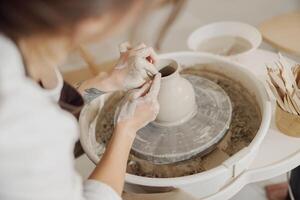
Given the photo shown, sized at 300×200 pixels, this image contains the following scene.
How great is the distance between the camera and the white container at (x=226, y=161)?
1.27 metres

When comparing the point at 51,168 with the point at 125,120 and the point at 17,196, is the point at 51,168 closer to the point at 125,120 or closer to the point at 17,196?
the point at 17,196

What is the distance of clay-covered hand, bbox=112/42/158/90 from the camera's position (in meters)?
1.40

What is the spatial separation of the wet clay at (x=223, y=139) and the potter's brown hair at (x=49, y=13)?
0.76 meters

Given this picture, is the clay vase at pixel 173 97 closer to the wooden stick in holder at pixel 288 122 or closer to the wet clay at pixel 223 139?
the wet clay at pixel 223 139

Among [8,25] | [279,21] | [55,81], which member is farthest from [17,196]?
[279,21]

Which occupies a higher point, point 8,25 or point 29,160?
point 8,25

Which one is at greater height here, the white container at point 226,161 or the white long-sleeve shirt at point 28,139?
the white long-sleeve shirt at point 28,139

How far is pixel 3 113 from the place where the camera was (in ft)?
2.55

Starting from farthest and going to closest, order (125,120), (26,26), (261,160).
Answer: (261,160) < (125,120) < (26,26)

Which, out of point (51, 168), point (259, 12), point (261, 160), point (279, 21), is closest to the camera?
point (51, 168)

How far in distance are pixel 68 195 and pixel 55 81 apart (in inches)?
25.2

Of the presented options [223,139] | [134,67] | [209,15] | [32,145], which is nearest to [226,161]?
[223,139]

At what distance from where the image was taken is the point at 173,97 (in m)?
1.42

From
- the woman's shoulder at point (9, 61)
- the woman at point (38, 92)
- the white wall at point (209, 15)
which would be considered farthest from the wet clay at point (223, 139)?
the white wall at point (209, 15)
